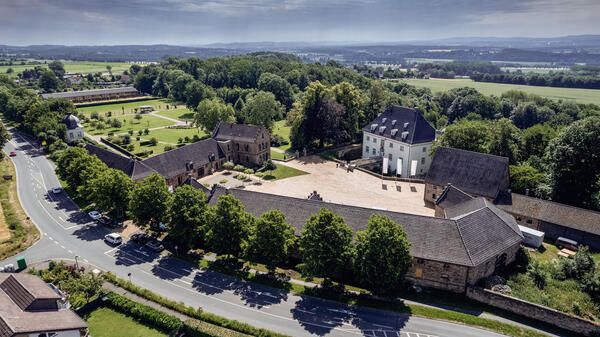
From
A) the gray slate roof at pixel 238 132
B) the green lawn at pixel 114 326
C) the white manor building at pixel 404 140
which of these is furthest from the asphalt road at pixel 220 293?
the white manor building at pixel 404 140

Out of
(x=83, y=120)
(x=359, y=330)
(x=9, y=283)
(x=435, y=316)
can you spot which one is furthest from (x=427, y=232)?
(x=83, y=120)

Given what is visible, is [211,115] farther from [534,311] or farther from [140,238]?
[534,311]

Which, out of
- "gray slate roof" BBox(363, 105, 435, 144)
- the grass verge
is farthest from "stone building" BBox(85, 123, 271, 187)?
"gray slate roof" BBox(363, 105, 435, 144)

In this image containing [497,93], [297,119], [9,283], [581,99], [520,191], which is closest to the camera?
[9,283]

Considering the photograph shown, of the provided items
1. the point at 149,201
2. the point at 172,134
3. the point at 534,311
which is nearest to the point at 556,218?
the point at 534,311

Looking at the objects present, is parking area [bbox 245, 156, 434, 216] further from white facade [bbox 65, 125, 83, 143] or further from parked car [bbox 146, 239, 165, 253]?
white facade [bbox 65, 125, 83, 143]

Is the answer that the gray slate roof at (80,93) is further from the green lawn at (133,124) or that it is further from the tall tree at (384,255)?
the tall tree at (384,255)

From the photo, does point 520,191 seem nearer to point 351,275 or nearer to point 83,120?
point 351,275
